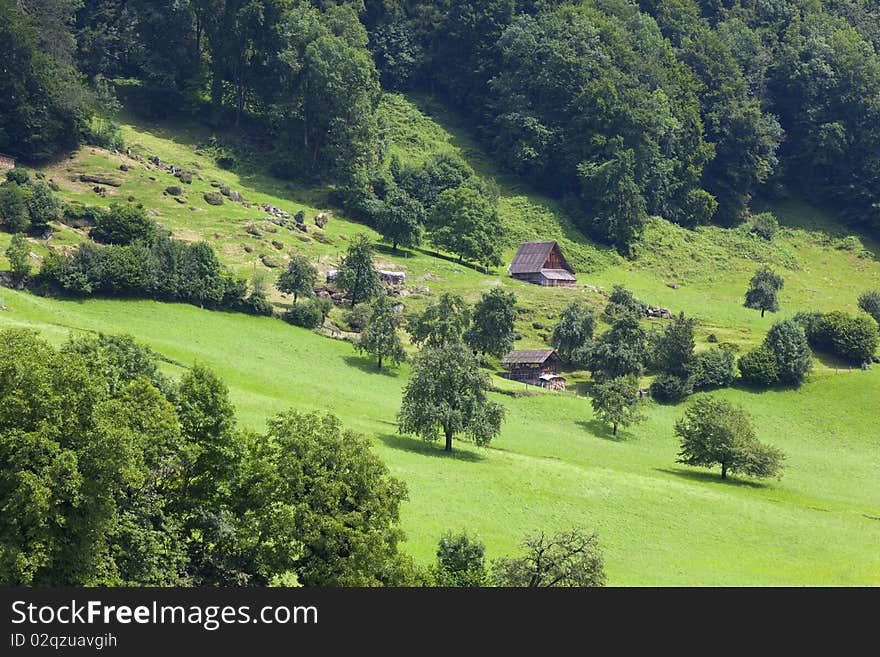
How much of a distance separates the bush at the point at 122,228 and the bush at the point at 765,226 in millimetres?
109304

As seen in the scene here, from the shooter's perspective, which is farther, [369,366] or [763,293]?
[763,293]

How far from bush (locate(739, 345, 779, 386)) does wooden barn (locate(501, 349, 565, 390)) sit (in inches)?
807

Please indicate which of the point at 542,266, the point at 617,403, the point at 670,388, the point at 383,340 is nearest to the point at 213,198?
the point at 383,340

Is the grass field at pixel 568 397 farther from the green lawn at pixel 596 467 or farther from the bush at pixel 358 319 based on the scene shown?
the bush at pixel 358 319

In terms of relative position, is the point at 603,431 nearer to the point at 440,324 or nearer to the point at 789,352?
the point at 440,324

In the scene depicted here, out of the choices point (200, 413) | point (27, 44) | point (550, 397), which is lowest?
point (550, 397)

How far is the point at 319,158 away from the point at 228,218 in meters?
31.0

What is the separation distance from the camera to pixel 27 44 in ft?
463

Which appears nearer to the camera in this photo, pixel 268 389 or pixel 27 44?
pixel 268 389

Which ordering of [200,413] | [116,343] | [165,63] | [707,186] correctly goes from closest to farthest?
[200,413], [116,343], [165,63], [707,186]

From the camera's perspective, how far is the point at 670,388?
119938 mm

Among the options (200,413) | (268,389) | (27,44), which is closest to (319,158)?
(27,44)

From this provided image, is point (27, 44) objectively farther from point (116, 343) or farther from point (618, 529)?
point (618, 529)

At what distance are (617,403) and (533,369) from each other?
675 inches
